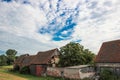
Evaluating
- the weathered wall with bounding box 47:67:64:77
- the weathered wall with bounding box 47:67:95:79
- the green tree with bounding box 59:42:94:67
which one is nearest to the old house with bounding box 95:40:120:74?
the weathered wall with bounding box 47:67:95:79

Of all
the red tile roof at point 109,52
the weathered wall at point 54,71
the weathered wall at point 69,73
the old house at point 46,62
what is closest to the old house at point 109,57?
the red tile roof at point 109,52

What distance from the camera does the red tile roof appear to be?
99.1 feet

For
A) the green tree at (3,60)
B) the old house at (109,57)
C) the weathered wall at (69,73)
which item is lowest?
the weathered wall at (69,73)

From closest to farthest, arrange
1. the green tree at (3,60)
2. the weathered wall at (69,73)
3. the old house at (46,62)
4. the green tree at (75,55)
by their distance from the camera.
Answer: the weathered wall at (69,73) < the green tree at (75,55) < the old house at (46,62) < the green tree at (3,60)

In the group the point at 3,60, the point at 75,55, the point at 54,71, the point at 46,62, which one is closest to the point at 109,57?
the point at 75,55

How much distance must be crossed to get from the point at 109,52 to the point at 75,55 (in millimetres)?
10826

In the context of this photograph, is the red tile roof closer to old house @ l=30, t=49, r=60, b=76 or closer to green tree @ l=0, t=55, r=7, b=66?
old house @ l=30, t=49, r=60, b=76

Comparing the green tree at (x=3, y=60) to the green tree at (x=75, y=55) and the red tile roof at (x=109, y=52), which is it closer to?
the green tree at (x=75, y=55)

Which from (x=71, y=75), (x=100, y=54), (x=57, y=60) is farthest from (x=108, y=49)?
(x=57, y=60)

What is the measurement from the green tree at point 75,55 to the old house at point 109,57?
7.33 metres

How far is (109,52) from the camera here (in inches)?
1281

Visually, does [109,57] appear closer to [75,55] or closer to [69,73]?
[69,73]

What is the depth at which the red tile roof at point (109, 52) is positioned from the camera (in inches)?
1189

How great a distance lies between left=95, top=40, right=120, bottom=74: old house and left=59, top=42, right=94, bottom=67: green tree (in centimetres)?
733
